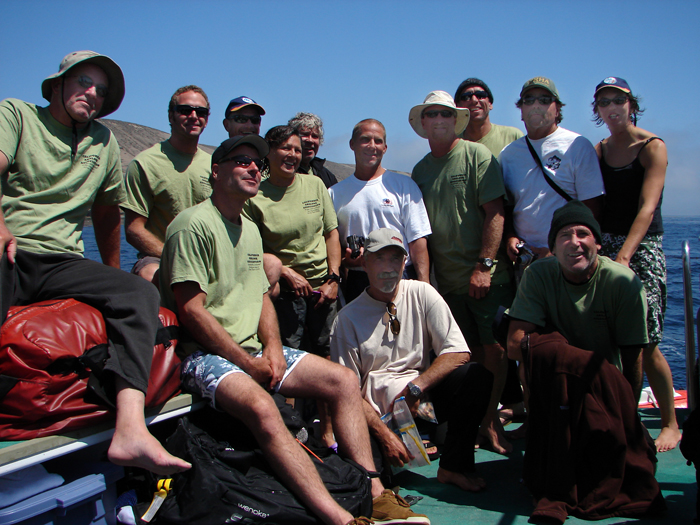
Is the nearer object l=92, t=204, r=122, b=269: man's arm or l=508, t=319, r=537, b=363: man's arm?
l=508, t=319, r=537, b=363: man's arm

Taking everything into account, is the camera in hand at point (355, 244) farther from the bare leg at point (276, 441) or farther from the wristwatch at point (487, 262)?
the bare leg at point (276, 441)

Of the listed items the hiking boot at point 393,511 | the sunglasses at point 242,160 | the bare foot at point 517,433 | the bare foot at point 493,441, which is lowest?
the bare foot at point 517,433

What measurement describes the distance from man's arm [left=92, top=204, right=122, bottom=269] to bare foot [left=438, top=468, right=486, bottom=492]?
2.46 m

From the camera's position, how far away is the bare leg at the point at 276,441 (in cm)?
270

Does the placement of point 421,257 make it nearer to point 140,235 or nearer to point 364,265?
point 364,265

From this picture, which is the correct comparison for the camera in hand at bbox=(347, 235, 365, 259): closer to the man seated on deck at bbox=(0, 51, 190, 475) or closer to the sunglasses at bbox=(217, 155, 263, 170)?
the sunglasses at bbox=(217, 155, 263, 170)

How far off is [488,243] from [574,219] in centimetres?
93

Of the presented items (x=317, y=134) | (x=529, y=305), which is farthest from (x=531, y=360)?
(x=317, y=134)

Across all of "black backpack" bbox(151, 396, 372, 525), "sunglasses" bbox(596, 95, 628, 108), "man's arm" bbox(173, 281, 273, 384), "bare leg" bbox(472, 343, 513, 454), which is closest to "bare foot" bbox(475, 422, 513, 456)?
"bare leg" bbox(472, 343, 513, 454)

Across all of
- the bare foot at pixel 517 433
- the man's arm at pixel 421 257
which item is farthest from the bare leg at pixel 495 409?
the man's arm at pixel 421 257

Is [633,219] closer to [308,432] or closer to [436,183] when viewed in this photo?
[436,183]

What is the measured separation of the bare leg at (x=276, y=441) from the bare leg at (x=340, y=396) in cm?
38

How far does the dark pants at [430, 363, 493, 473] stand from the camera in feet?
11.3

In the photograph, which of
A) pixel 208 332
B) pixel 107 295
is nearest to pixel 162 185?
pixel 107 295
